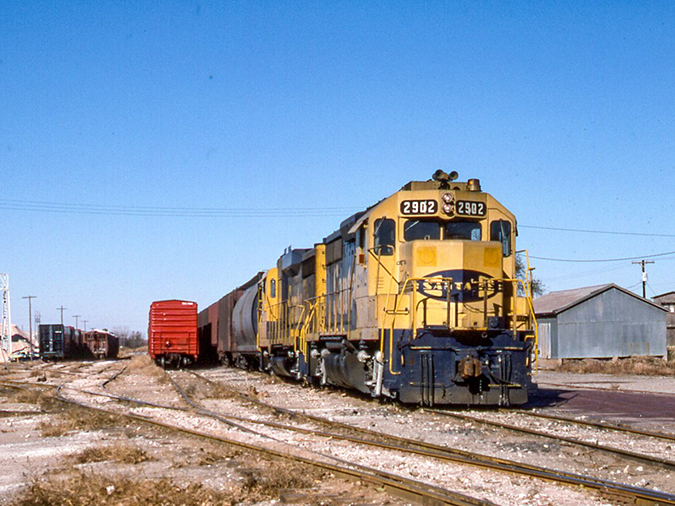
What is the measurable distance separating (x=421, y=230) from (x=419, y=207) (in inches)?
16.5

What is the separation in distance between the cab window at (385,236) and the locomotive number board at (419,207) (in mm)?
368

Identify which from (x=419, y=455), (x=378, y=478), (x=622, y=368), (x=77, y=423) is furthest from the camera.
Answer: (x=622, y=368)

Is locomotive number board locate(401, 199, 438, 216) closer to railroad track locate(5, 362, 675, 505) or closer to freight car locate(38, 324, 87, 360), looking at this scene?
railroad track locate(5, 362, 675, 505)

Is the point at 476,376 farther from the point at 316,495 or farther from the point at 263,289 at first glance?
the point at 263,289

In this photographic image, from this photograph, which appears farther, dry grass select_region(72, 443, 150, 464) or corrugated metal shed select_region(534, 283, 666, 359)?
corrugated metal shed select_region(534, 283, 666, 359)

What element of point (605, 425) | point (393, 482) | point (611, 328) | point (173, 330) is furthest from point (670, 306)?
point (393, 482)

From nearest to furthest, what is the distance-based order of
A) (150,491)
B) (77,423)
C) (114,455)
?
(150,491) → (114,455) → (77,423)

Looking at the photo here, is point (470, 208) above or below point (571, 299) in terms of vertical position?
above

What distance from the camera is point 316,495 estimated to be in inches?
252

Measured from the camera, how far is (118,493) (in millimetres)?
6523

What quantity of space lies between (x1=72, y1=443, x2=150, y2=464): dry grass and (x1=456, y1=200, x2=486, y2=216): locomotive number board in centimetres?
709

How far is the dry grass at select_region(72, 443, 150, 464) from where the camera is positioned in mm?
8484

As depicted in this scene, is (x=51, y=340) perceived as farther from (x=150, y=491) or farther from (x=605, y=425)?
(x=150, y=491)

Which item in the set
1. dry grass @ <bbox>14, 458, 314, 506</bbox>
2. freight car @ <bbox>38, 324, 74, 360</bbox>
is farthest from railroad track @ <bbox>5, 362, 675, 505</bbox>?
freight car @ <bbox>38, 324, 74, 360</bbox>
